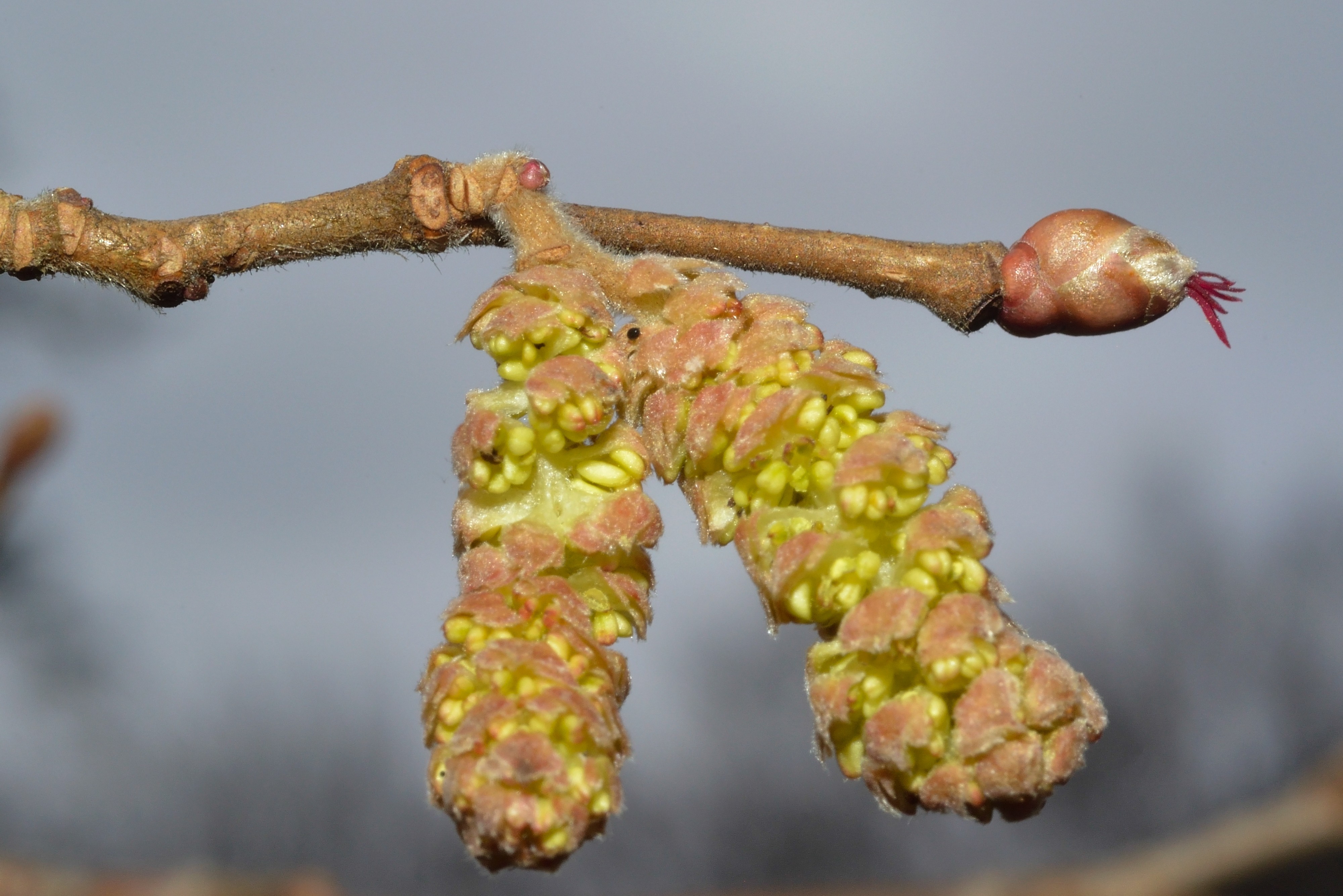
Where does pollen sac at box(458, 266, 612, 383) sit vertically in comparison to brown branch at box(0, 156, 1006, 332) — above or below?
below

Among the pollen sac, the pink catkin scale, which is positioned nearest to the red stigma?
the pink catkin scale

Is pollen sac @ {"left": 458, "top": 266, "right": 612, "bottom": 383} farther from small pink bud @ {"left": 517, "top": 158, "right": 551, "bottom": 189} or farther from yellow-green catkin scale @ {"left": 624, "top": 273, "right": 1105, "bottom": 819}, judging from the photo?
small pink bud @ {"left": 517, "top": 158, "right": 551, "bottom": 189}

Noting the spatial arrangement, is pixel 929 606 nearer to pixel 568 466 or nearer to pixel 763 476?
Result: pixel 763 476

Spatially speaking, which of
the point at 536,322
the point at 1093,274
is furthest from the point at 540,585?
the point at 1093,274

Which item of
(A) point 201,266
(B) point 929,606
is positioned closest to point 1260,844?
(B) point 929,606

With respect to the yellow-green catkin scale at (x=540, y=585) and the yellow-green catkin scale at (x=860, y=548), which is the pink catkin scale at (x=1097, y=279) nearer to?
the yellow-green catkin scale at (x=860, y=548)
